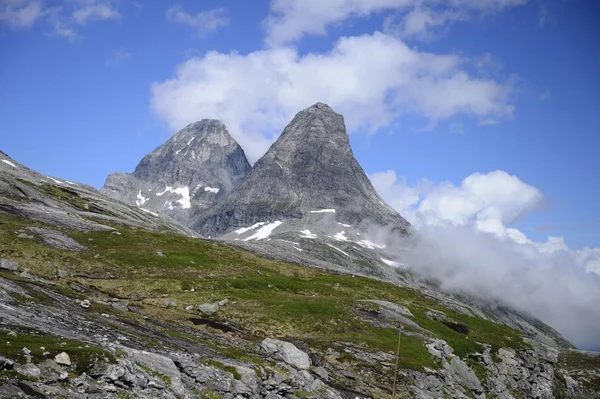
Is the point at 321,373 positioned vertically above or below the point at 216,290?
below

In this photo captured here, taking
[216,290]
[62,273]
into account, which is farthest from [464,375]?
[62,273]

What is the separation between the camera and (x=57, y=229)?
→ 301 ft

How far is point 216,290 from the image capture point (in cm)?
7794

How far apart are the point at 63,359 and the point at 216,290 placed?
48825 mm

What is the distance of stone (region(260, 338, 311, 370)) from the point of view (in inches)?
1970

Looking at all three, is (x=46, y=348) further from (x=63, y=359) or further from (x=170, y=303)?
(x=170, y=303)

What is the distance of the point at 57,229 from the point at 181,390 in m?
70.3

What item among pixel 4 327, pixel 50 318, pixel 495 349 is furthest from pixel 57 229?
pixel 495 349

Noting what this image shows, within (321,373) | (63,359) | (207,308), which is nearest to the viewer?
(63,359)

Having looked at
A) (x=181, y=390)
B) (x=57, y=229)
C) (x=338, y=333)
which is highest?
(x=57, y=229)

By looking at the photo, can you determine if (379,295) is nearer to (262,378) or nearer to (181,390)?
(262,378)

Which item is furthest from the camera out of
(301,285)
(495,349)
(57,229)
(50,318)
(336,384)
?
(301,285)

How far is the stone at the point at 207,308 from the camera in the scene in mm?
65944

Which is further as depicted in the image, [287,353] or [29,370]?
[287,353]
